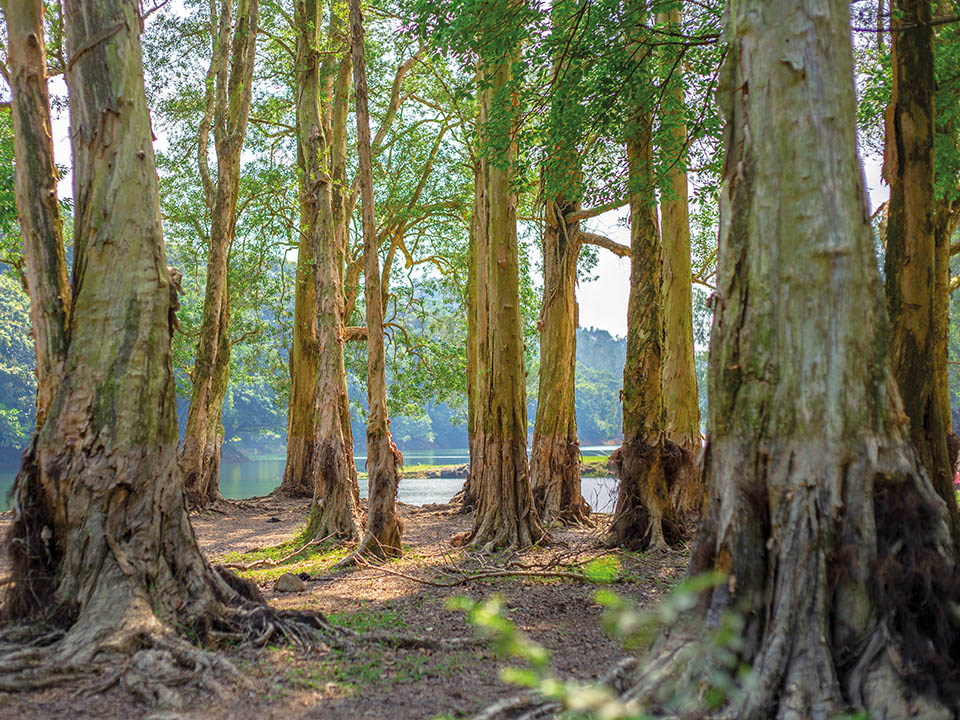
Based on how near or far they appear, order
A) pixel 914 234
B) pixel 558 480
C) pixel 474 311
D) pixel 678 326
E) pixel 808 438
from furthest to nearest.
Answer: pixel 474 311 < pixel 678 326 < pixel 558 480 < pixel 914 234 < pixel 808 438

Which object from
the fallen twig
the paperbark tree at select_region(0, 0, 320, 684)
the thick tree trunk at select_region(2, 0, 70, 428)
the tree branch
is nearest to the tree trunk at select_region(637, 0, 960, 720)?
the paperbark tree at select_region(0, 0, 320, 684)

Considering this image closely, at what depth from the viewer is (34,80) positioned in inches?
166

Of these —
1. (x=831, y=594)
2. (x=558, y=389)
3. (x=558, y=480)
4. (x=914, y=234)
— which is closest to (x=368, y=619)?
(x=831, y=594)

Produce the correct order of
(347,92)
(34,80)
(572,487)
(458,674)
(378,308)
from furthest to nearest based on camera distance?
1. (347,92)
2. (572,487)
3. (378,308)
4. (34,80)
5. (458,674)

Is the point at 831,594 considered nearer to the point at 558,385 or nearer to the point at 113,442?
the point at 113,442

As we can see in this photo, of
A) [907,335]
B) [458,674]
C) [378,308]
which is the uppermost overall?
[378,308]

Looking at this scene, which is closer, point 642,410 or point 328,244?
point 642,410

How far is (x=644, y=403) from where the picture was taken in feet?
24.5

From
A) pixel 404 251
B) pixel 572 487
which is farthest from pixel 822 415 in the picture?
pixel 404 251

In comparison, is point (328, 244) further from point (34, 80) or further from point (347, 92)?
point (347, 92)

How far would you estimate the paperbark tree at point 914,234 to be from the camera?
13.5 ft

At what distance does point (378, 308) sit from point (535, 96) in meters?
2.67

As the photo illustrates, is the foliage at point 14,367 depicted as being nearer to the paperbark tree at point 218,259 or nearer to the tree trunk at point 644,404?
the paperbark tree at point 218,259

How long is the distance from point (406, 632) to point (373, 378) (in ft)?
9.78
